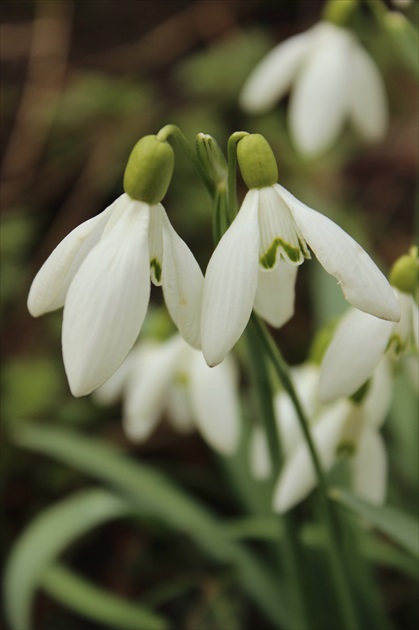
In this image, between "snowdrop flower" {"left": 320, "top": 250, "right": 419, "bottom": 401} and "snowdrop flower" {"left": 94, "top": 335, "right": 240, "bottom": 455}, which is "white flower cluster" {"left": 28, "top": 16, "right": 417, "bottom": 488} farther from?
"snowdrop flower" {"left": 94, "top": 335, "right": 240, "bottom": 455}

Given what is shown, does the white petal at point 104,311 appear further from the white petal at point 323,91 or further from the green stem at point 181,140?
the white petal at point 323,91

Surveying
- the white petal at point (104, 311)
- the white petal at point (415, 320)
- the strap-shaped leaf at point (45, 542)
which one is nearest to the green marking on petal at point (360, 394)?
the white petal at point (415, 320)

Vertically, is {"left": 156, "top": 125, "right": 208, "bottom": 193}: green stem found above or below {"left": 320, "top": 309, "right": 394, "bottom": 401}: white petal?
above

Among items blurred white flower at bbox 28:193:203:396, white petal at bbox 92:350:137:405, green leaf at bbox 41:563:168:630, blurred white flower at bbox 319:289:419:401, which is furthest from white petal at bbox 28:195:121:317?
green leaf at bbox 41:563:168:630

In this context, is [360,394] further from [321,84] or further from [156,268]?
[321,84]

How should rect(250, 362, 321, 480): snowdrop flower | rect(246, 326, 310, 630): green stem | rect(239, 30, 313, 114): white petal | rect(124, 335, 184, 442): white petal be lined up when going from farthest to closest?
rect(239, 30, 313, 114): white petal → rect(124, 335, 184, 442): white petal → rect(250, 362, 321, 480): snowdrop flower → rect(246, 326, 310, 630): green stem

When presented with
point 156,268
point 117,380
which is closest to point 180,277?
point 156,268

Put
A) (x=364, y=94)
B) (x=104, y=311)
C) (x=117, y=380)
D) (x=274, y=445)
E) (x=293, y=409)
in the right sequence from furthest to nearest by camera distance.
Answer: (x=364, y=94) → (x=117, y=380) → (x=293, y=409) → (x=274, y=445) → (x=104, y=311)
